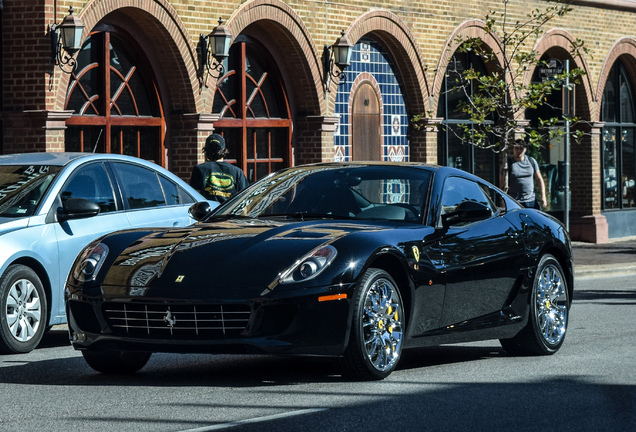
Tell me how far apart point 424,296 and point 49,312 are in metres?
3.30

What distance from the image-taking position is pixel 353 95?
22141 mm

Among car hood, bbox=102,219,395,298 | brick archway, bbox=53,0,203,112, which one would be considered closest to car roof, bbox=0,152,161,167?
car hood, bbox=102,219,395,298

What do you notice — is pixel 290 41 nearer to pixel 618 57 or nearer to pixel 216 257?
pixel 618 57

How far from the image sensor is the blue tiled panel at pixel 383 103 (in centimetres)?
2197

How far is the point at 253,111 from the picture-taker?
20.5 meters

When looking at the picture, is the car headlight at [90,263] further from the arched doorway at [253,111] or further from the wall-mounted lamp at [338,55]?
the wall-mounted lamp at [338,55]

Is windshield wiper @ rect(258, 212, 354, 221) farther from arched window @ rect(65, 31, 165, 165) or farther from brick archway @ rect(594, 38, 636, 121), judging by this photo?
brick archway @ rect(594, 38, 636, 121)

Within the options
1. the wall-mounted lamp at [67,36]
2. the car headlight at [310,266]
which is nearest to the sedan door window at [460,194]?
the car headlight at [310,266]

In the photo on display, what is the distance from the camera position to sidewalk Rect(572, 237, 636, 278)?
19.2m

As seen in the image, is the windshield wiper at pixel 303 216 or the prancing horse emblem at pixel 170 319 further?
the windshield wiper at pixel 303 216

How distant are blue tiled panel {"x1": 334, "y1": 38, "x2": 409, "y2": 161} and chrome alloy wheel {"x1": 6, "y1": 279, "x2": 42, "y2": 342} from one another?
1216cm

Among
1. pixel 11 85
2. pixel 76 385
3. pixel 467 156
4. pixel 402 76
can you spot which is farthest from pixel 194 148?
pixel 76 385

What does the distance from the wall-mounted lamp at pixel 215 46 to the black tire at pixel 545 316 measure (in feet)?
31.3

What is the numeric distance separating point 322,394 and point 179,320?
36.4 inches
